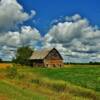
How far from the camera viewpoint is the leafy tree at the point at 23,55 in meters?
112

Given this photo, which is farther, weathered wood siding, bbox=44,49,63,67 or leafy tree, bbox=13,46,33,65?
leafy tree, bbox=13,46,33,65

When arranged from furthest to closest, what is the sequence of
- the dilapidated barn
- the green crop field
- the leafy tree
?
1. the leafy tree
2. the dilapidated barn
3. the green crop field

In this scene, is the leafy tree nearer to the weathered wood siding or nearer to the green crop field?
the weathered wood siding

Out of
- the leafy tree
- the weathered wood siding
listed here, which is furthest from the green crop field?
the leafy tree

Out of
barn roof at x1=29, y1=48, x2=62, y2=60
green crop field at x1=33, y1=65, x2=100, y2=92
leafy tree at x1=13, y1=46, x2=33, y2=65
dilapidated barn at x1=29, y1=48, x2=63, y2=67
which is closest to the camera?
green crop field at x1=33, y1=65, x2=100, y2=92

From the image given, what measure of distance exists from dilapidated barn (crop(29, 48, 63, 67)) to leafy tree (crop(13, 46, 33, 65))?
5.74 ft

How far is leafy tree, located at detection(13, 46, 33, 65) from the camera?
4392 inches

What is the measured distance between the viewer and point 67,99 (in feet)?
85.1

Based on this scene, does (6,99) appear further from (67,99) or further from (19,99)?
(67,99)

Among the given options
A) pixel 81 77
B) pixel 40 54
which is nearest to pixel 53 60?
pixel 40 54

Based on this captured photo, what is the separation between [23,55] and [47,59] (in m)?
8.32

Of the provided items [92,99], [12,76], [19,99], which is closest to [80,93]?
[92,99]

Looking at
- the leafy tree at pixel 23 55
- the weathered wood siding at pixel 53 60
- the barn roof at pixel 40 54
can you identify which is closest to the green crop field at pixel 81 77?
the weathered wood siding at pixel 53 60

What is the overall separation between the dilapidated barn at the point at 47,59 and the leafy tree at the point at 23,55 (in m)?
1.75
